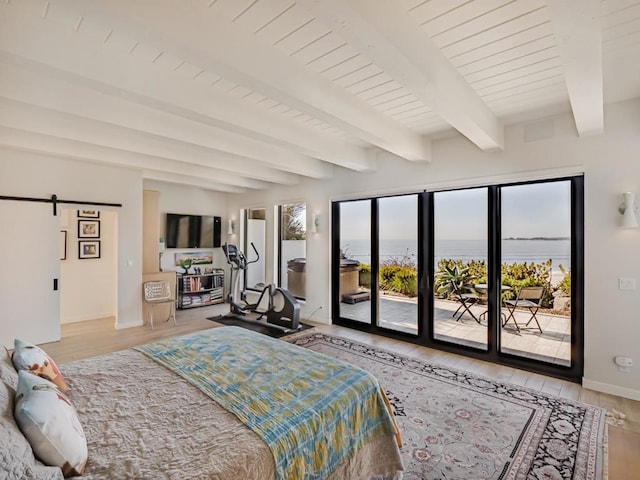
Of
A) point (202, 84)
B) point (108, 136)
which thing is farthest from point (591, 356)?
point (108, 136)

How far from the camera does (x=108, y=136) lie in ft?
12.4

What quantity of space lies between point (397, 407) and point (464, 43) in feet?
9.54

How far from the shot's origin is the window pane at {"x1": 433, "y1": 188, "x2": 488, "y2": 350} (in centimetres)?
412

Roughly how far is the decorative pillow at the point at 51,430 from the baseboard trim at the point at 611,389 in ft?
13.9

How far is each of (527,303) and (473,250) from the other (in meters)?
0.85

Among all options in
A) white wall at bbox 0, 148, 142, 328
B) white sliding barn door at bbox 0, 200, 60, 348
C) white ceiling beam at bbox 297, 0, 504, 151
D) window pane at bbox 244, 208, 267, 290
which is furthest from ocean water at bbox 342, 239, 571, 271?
white sliding barn door at bbox 0, 200, 60, 348

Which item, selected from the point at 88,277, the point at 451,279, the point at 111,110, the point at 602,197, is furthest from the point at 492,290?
the point at 88,277

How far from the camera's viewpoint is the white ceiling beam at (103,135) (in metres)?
3.18

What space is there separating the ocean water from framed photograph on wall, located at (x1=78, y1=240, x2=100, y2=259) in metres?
4.71

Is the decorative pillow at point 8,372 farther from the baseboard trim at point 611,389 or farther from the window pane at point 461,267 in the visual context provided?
the baseboard trim at point 611,389

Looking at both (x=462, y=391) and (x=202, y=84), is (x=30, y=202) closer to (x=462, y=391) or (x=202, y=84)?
(x=202, y=84)

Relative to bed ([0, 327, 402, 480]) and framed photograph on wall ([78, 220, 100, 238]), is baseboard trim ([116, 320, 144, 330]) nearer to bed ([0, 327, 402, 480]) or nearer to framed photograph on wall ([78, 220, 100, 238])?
framed photograph on wall ([78, 220, 100, 238])

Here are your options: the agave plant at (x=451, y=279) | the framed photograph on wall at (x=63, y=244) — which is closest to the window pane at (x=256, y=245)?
the framed photograph on wall at (x=63, y=244)

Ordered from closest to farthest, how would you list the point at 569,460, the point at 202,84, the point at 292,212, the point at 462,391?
1. the point at 569,460
2. the point at 202,84
3. the point at 462,391
4. the point at 292,212
